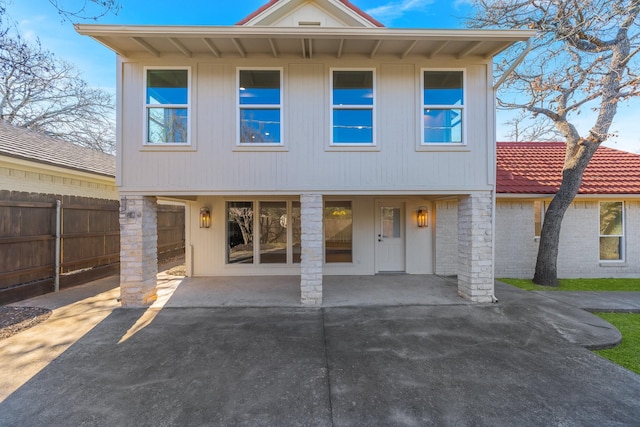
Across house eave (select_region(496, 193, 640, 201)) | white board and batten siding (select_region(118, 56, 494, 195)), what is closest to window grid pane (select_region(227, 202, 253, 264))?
white board and batten siding (select_region(118, 56, 494, 195))

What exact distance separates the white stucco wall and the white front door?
2.74m

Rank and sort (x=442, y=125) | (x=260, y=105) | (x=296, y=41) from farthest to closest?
(x=442, y=125) < (x=260, y=105) < (x=296, y=41)

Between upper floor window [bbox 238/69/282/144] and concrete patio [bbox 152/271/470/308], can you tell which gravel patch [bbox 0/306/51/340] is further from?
upper floor window [bbox 238/69/282/144]

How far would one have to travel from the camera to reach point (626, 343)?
164 inches

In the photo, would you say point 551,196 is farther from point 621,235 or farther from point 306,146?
point 306,146

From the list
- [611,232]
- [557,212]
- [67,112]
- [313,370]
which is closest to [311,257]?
[313,370]

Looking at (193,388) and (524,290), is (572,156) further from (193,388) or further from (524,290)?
(193,388)

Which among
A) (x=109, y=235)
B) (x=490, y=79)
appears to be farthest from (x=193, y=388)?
(x=490, y=79)

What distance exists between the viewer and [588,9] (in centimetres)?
679

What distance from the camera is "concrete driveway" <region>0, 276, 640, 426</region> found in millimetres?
2697

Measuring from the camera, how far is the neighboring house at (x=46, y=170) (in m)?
6.45

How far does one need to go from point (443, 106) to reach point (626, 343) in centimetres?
498

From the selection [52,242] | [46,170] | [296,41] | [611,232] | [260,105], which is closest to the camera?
[296,41]

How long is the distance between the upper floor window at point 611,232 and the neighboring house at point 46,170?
1519 centimetres
